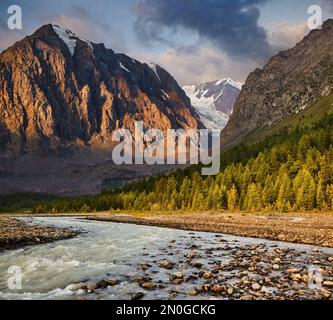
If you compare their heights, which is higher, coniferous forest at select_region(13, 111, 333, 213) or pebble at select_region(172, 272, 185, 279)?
coniferous forest at select_region(13, 111, 333, 213)

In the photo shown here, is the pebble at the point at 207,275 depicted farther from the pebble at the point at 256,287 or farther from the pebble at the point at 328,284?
the pebble at the point at 328,284

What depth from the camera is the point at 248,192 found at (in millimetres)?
107875

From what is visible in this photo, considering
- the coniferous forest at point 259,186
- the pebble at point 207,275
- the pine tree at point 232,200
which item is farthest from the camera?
the pine tree at point 232,200

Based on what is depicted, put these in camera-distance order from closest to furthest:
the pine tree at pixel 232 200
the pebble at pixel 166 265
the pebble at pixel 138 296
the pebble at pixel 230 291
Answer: the pebble at pixel 138 296 → the pebble at pixel 230 291 → the pebble at pixel 166 265 → the pine tree at pixel 232 200

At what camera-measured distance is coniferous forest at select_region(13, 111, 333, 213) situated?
303 feet

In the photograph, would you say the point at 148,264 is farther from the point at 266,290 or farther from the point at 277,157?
the point at 277,157

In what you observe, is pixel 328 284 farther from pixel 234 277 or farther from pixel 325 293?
pixel 234 277

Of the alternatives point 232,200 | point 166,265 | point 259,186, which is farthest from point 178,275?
point 232,200

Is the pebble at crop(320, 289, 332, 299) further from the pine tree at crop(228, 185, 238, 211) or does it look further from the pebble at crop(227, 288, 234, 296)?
the pine tree at crop(228, 185, 238, 211)

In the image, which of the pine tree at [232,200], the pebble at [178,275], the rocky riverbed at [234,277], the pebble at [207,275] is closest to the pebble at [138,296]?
the rocky riverbed at [234,277]

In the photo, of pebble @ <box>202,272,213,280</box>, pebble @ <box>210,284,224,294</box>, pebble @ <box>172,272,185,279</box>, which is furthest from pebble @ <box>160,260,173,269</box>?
pebble @ <box>210,284,224,294</box>

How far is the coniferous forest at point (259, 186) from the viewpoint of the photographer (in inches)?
3639

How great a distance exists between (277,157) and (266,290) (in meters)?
109
